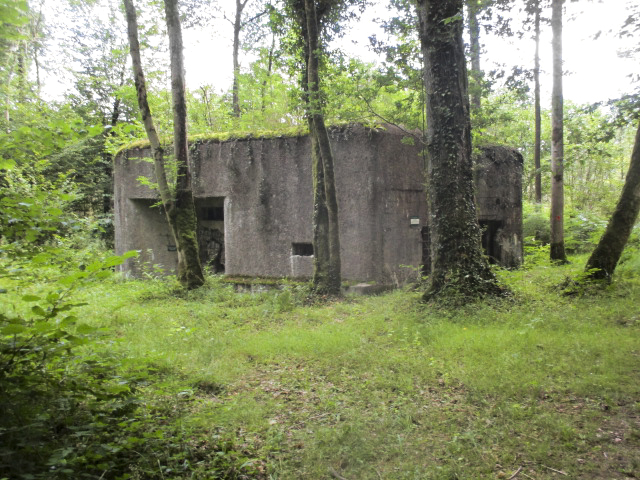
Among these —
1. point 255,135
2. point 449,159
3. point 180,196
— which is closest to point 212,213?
point 255,135

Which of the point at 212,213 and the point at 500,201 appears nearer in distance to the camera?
the point at 500,201

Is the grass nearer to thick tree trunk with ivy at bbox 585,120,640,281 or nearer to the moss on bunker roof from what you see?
thick tree trunk with ivy at bbox 585,120,640,281

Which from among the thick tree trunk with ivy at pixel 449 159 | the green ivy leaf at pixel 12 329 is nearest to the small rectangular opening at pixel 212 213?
the thick tree trunk with ivy at pixel 449 159

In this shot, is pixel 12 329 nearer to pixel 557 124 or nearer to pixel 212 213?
pixel 212 213

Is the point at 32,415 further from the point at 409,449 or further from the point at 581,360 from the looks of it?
the point at 581,360

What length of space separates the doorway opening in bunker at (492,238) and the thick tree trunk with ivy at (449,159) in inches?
211

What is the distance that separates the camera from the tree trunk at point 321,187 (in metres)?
8.62

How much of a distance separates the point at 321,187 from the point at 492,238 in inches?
228

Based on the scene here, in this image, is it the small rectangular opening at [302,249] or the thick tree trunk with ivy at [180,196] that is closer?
the thick tree trunk with ivy at [180,196]

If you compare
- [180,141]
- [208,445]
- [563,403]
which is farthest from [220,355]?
[180,141]

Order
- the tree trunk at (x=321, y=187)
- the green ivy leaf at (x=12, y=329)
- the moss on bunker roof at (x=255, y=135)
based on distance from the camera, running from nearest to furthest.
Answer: the green ivy leaf at (x=12, y=329) → the tree trunk at (x=321, y=187) → the moss on bunker roof at (x=255, y=135)

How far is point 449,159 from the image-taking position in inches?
265

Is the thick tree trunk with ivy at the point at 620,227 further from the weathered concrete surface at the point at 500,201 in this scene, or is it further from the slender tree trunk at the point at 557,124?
the weathered concrete surface at the point at 500,201

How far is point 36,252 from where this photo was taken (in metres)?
2.85
